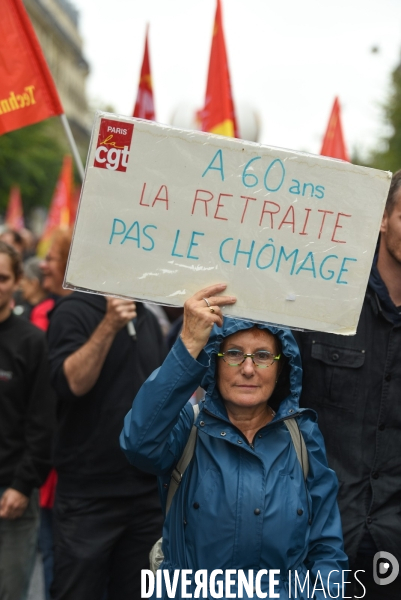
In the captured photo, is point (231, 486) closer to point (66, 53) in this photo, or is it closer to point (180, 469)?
point (180, 469)

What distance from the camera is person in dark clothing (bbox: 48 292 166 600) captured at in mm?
3637

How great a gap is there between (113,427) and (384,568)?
1.37m

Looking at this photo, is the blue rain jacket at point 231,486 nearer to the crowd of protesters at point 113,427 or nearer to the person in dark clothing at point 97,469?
the crowd of protesters at point 113,427

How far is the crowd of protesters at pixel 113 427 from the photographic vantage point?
3.06 metres

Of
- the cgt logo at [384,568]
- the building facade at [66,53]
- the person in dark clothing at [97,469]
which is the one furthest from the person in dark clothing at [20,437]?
the building facade at [66,53]

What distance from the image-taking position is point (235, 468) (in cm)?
256

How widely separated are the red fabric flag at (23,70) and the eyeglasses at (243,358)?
91.2 inches

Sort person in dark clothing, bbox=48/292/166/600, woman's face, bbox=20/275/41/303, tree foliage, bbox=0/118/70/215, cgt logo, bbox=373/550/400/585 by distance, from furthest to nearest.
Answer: tree foliage, bbox=0/118/70/215
woman's face, bbox=20/275/41/303
person in dark clothing, bbox=48/292/166/600
cgt logo, bbox=373/550/400/585

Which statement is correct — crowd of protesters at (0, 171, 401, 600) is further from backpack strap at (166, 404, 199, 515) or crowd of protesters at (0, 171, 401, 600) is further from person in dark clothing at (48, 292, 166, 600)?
backpack strap at (166, 404, 199, 515)

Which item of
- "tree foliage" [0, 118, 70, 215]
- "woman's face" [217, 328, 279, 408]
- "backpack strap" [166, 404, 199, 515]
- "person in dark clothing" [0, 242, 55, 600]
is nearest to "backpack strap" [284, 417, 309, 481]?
"woman's face" [217, 328, 279, 408]

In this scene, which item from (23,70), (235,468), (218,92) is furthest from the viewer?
(218,92)

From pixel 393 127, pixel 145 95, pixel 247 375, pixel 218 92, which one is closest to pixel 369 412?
pixel 247 375

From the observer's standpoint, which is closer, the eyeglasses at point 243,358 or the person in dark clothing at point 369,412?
the eyeglasses at point 243,358

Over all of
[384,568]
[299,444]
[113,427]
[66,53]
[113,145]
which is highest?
[66,53]
